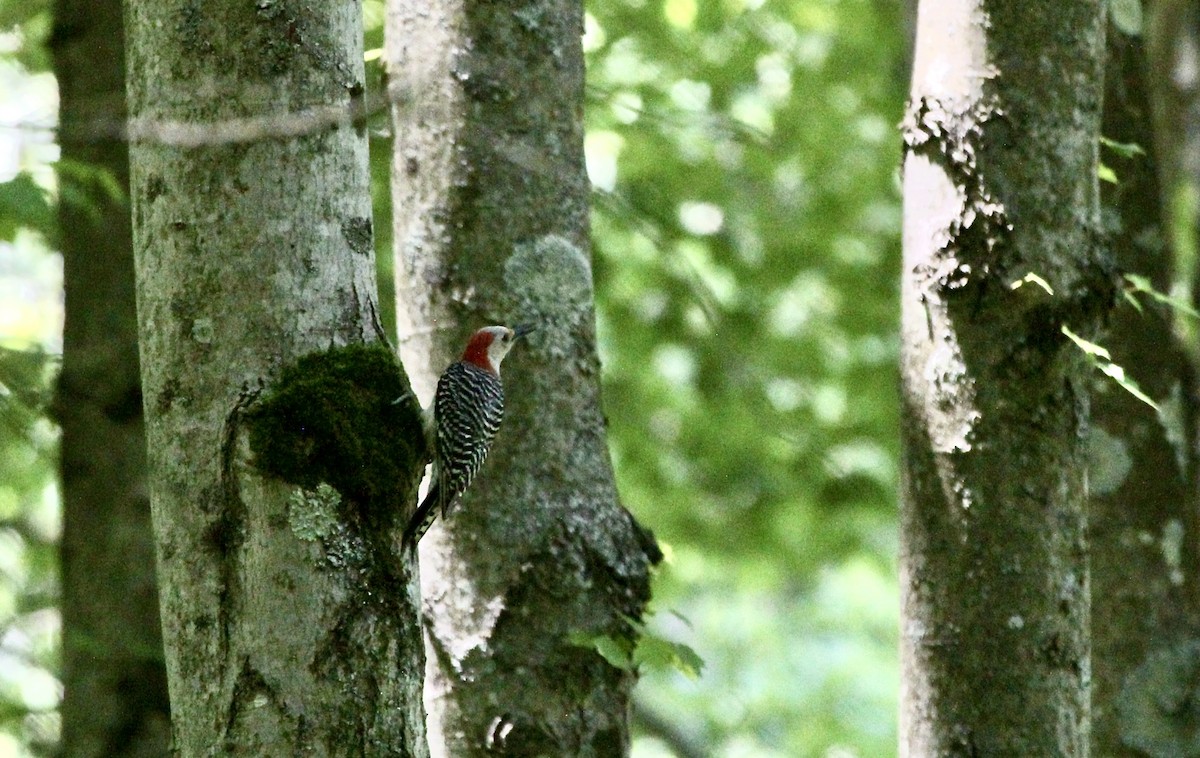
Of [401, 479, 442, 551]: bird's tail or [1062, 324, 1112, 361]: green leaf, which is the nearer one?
[1062, 324, 1112, 361]: green leaf

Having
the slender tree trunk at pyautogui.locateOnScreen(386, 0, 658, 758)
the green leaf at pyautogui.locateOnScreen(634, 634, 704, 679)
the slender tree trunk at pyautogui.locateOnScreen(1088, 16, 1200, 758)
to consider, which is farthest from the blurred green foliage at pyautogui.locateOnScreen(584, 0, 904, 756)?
the green leaf at pyautogui.locateOnScreen(634, 634, 704, 679)

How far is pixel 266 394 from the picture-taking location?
2.17m

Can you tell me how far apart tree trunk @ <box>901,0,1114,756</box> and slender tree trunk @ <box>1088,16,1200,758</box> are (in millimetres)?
1178

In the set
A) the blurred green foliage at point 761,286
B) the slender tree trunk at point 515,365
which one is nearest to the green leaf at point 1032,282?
the slender tree trunk at point 515,365

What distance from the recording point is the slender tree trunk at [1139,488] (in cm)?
393

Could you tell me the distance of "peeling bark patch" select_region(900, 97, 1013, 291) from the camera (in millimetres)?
2848

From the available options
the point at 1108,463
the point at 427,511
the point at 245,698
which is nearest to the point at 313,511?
the point at 245,698

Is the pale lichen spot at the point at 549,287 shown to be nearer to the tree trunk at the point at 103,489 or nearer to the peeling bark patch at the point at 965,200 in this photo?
the peeling bark patch at the point at 965,200

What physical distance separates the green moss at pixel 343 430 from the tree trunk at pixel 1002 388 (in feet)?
3.95

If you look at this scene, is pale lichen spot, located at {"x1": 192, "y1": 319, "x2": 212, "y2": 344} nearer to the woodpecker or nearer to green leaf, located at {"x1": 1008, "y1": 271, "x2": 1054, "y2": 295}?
the woodpecker

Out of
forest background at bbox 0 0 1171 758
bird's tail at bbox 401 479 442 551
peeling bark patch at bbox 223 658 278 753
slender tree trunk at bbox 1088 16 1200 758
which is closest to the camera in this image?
peeling bark patch at bbox 223 658 278 753

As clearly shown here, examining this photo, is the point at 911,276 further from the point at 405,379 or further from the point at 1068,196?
the point at 405,379

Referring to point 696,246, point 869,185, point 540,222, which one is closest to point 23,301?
point 696,246

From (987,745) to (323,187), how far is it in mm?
1758
